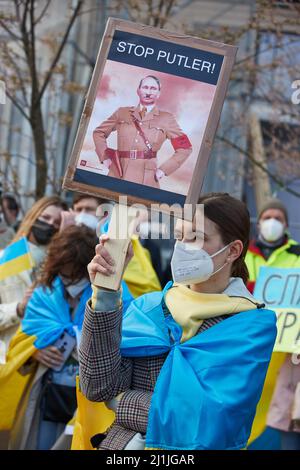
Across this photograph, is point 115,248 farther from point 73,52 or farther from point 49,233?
point 73,52

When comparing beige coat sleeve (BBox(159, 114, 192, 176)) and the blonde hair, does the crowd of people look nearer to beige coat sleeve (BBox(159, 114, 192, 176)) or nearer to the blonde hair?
beige coat sleeve (BBox(159, 114, 192, 176))

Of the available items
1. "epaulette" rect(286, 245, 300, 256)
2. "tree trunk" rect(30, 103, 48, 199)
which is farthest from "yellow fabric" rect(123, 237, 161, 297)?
"tree trunk" rect(30, 103, 48, 199)

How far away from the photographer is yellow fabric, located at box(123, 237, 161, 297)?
20.4ft

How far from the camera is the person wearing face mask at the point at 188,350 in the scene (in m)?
3.35

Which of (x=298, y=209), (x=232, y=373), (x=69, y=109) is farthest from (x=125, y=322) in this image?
(x=69, y=109)

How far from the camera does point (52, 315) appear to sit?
5453mm

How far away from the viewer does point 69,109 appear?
43.9 ft

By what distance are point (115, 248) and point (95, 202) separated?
2738 mm

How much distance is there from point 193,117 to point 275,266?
3.13 m

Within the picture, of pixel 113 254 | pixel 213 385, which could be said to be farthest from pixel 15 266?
pixel 213 385

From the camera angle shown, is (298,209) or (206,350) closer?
(206,350)

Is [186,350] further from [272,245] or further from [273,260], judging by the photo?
[272,245]

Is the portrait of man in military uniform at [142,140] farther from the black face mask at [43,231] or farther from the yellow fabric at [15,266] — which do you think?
the black face mask at [43,231]

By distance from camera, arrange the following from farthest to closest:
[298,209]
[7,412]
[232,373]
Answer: [298,209]
[7,412]
[232,373]
